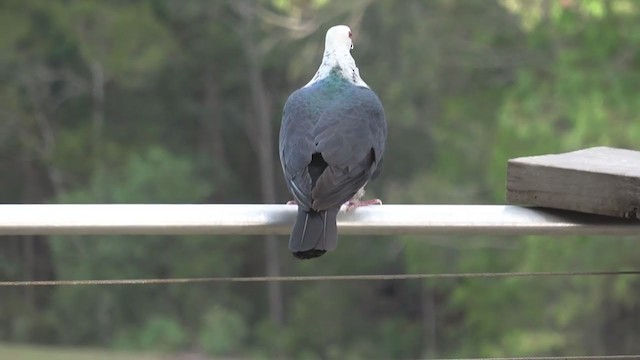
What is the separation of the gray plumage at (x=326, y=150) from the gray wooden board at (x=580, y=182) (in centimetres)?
31

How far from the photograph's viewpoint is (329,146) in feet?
8.10

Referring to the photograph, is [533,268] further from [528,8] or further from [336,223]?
[336,223]

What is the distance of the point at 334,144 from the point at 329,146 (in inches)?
1.1

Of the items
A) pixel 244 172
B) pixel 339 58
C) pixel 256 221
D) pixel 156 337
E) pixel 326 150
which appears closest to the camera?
pixel 256 221

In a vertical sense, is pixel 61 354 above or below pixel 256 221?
below

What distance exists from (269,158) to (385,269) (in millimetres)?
3275

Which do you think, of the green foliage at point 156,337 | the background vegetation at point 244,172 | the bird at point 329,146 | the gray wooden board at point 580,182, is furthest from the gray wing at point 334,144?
the green foliage at point 156,337

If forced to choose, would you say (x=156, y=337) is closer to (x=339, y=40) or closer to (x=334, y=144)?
(x=339, y=40)

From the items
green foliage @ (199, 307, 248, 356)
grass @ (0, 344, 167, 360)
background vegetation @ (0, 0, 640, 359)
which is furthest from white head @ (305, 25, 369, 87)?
green foliage @ (199, 307, 248, 356)

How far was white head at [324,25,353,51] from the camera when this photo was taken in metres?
3.04

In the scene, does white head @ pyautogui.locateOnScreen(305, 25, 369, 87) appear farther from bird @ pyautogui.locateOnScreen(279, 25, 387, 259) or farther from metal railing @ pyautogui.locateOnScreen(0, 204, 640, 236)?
metal railing @ pyautogui.locateOnScreen(0, 204, 640, 236)

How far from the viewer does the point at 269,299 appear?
821 inches

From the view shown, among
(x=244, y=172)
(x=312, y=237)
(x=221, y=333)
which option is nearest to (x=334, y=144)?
(x=312, y=237)

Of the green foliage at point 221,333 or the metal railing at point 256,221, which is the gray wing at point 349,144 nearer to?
the metal railing at point 256,221
